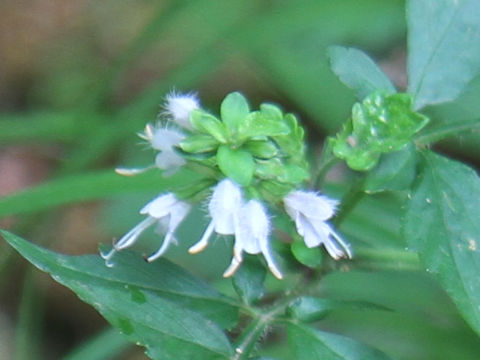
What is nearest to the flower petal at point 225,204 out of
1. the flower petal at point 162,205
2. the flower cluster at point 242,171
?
the flower cluster at point 242,171

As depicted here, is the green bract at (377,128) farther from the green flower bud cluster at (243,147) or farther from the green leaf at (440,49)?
the green leaf at (440,49)

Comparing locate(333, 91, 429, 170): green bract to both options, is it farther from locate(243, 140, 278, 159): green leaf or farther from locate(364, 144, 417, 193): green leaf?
locate(243, 140, 278, 159): green leaf

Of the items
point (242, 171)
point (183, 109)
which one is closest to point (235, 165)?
point (242, 171)

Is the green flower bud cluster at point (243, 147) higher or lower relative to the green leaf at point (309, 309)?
higher

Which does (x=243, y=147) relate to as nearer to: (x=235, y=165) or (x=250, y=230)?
(x=235, y=165)

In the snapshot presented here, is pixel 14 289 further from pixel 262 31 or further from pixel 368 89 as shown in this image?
pixel 368 89

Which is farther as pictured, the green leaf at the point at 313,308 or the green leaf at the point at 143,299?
the green leaf at the point at 313,308
